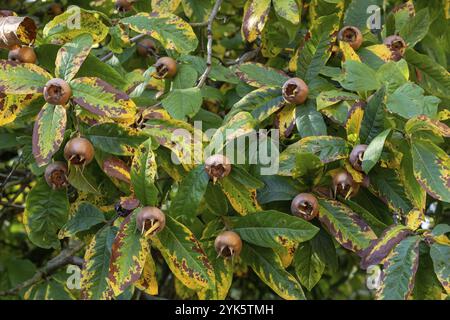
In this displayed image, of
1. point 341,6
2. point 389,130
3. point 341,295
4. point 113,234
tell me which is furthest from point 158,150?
point 341,295

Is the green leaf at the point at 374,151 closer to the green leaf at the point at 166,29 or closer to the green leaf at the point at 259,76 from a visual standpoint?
the green leaf at the point at 259,76

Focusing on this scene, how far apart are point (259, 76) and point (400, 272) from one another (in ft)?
1.88

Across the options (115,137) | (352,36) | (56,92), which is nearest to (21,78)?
(56,92)

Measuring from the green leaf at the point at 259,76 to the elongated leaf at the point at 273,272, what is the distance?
0.38m

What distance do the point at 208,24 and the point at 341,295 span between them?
1853mm

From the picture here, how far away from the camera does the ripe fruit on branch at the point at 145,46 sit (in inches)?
71.7

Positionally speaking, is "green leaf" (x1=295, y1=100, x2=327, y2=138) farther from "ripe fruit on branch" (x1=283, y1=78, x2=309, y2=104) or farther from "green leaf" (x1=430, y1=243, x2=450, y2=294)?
"green leaf" (x1=430, y1=243, x2=450, y2=294)

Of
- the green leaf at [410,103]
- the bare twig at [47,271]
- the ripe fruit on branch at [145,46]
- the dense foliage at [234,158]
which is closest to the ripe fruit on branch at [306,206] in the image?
the dense foliage at [234,158]

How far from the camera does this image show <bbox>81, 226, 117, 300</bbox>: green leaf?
51.2 inches

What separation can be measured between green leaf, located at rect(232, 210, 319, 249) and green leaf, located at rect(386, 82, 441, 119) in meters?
0.28

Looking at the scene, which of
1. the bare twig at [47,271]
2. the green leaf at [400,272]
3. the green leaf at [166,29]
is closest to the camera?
the green leaf at [400,272]

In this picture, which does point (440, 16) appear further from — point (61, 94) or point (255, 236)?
point (61, 94)

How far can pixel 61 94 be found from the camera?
1.27m
